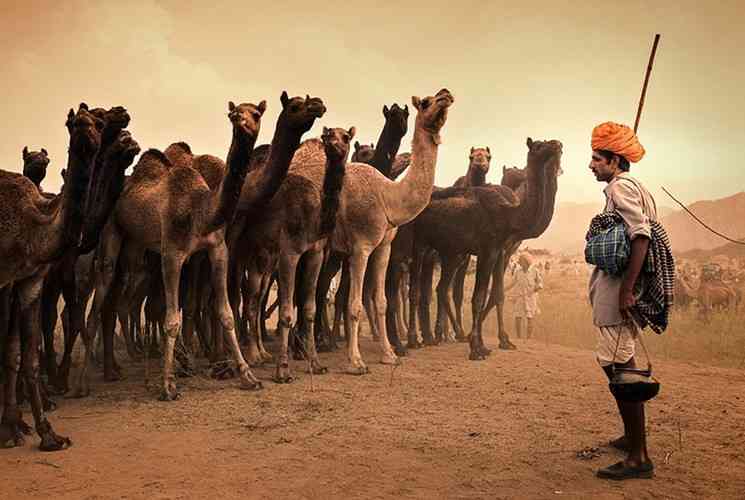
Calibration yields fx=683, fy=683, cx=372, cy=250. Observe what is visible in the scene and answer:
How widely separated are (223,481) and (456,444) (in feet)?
6.57

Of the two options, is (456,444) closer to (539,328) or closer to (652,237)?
(652,237)

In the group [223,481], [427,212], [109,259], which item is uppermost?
[427,212]

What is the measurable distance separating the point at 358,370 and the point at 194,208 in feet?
9.88

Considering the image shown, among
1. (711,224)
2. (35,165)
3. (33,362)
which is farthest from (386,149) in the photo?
(711,224)

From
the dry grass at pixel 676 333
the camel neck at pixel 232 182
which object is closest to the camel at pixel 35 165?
the camel neck at pixel 232 182

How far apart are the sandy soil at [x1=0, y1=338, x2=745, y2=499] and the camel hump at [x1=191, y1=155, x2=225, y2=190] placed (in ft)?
8.48

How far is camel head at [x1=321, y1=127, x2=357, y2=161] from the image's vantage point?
8148mm

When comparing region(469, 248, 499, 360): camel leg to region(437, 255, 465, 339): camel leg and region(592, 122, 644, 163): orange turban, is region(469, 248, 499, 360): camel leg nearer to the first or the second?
region(437, 255, 465, 339): camel leg

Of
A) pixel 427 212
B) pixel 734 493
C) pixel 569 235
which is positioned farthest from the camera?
pixel 569 235

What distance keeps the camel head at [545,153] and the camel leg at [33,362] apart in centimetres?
763

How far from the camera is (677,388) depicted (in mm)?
8609

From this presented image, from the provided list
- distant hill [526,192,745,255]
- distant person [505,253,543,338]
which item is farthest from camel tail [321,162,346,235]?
distant hill [526,192,745,255]

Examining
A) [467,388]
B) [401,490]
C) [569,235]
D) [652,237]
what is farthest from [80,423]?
[569,235]

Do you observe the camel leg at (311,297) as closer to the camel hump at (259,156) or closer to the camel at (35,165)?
the camel hump at (259,156)
